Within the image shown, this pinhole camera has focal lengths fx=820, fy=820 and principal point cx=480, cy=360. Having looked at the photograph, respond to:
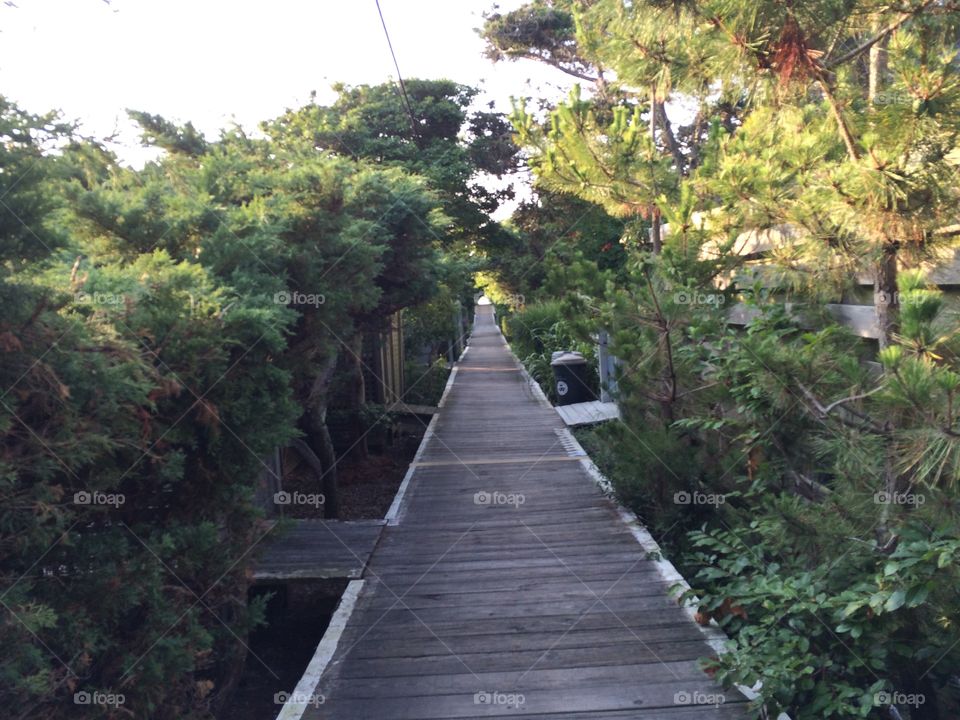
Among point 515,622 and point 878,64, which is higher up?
point 878,64

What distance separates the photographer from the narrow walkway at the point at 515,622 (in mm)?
4133

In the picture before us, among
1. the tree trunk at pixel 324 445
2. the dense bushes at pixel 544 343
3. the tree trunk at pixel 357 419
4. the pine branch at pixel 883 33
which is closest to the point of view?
the pine branch at pixel 883 33

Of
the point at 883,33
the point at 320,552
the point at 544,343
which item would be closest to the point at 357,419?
the point at 320,552

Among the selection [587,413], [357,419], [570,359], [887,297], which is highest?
[887,297]

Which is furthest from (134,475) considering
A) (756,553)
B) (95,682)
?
(756,553)

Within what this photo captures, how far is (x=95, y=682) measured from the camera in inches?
132

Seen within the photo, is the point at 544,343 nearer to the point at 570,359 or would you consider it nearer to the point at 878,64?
the point at 570,359

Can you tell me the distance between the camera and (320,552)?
6844 mm

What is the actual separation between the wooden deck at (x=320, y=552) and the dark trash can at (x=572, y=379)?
7705 millimetres

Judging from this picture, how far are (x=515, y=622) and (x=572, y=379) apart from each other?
32.8ft

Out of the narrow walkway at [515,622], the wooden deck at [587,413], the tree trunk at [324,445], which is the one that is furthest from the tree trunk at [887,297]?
the wooden deck at [587,413]

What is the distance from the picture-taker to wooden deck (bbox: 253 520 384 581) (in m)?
6.38

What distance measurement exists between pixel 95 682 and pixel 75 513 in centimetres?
70

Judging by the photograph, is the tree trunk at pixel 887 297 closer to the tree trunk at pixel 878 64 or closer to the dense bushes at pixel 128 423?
the tree trunk at pixel 878 64
